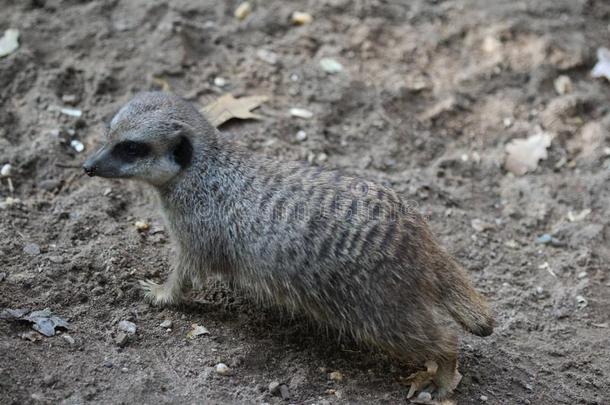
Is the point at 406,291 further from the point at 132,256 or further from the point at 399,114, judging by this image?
the point at 399,114

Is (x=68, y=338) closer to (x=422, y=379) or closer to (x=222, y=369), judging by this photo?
(x=222, y=369)

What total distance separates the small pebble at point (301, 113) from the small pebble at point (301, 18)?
89 centimetres

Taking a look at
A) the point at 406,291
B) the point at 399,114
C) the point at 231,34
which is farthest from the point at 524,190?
the point at 231,34

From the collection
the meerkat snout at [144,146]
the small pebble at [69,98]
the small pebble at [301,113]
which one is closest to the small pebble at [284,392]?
the meerkat snout at [144,146]

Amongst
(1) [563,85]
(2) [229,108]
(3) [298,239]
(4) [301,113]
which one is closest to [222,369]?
(3) [298,239]

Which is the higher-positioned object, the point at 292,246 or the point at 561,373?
the point at 292,246

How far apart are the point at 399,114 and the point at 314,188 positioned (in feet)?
5.46

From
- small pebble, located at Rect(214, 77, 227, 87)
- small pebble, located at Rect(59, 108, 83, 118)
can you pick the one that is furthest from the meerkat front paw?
small pebble, located at Rect(214, 77, 227, 87)

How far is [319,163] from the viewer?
4086 mm

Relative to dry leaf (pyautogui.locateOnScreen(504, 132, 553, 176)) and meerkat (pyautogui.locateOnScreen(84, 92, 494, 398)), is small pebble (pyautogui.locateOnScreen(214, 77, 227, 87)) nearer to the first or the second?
meerkat (pyautogui.locateOnScreen(84, 92, 494, 398))

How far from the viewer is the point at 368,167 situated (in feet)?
13.7

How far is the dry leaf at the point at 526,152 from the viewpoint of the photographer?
14.3 ft

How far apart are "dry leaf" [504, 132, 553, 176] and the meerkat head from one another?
2035 mm

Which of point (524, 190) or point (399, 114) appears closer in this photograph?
point (524, 190)
